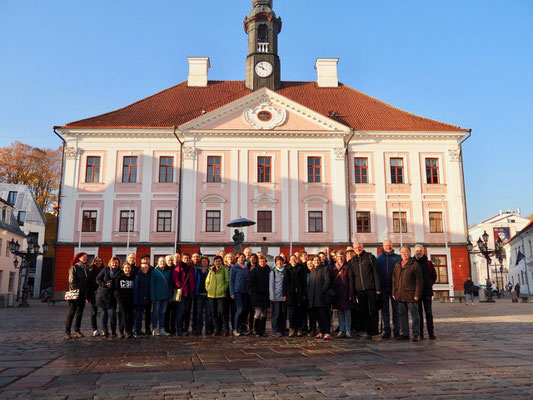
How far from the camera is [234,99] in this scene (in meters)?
36.6

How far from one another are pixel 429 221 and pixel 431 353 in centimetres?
2696

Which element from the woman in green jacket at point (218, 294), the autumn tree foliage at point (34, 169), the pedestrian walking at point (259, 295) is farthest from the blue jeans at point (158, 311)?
the autumn tree foliage at point (34, 169)

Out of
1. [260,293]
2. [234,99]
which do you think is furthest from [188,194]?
[260,293]

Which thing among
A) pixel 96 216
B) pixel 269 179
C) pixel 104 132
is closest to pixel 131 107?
pixel 104 132

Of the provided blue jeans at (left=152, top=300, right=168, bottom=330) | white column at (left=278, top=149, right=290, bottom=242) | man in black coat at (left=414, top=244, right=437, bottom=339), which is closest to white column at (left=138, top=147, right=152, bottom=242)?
white column at (left=278, top=149, right=290, bottom=242)

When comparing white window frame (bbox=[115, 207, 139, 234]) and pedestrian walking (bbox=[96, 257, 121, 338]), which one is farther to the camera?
white window frame (bbox=[115, 207, 139, 234])

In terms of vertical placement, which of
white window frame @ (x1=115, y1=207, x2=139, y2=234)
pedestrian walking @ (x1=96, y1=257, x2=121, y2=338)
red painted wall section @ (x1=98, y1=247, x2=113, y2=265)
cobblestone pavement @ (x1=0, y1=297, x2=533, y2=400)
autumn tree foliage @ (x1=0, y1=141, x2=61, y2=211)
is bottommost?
cobblestone pavement @ (x1=0, y1=297, x2=533, y2=400)

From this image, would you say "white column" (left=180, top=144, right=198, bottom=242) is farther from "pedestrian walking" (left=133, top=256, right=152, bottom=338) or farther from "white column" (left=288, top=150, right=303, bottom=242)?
"pedestrian walking" (left=133, top=256, right=152, bottom=338)

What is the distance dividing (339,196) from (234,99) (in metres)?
10.9

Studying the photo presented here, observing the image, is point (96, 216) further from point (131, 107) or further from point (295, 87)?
point (295, 87)

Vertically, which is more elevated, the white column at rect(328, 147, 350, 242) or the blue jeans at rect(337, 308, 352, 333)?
the white column at rect(328, 147, 350, 242)

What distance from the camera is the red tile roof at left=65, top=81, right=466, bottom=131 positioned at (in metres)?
34.0

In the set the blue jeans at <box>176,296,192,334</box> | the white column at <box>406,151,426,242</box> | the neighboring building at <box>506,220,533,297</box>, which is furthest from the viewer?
the neighboring building at <box>506,220,533,297</box>

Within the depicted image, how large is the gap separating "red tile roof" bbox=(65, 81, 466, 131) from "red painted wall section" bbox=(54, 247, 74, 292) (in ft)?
27.4
